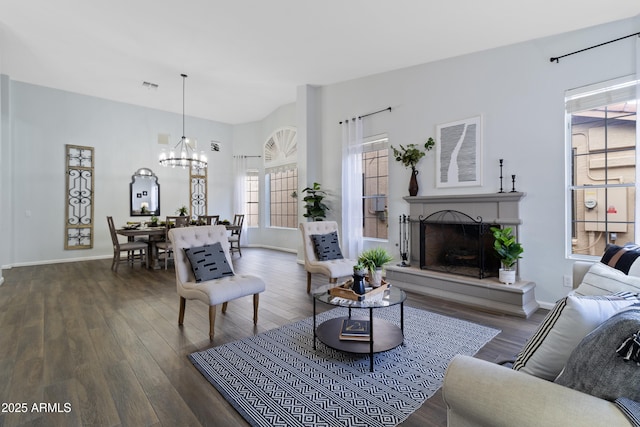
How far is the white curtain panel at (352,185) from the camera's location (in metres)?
5.51

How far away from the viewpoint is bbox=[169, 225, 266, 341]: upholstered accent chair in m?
2.75

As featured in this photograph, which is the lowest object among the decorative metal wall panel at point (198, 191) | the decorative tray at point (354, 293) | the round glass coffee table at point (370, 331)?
the round glass coffee table at point (370, 331)

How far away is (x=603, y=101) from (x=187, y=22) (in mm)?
4933

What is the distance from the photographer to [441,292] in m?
4.00

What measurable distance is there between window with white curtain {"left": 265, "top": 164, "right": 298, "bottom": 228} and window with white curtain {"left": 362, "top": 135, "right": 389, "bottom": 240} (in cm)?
249

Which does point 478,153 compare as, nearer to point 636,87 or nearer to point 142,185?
point 636,87

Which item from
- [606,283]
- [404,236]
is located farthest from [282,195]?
[606,283]

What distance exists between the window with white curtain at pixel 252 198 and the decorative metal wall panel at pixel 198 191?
1175 millimetres

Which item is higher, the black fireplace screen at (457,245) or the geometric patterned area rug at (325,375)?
the black fireplace screen at (457,245)

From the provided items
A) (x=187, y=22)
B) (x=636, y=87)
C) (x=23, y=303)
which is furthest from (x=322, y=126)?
(x=23, y=303)

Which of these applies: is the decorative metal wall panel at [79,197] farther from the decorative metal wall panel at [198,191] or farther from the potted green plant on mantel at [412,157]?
the potted green plant on mantel at [412,157]

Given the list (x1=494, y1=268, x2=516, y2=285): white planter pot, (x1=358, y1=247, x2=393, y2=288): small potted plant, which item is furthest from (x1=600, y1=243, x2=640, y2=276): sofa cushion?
(x1=358, y1=247, x2=393, y2=288): small potted plant

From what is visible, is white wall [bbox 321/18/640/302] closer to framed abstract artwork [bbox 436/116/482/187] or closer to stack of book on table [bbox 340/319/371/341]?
framed abstract artwork [bbox 436/116/482/187]

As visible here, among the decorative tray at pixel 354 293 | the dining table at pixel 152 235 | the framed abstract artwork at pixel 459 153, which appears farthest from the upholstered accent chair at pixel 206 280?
the dining table at pixel 152 235
